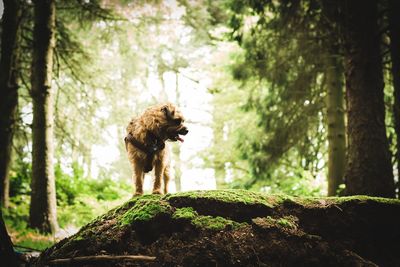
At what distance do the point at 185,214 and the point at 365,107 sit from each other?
4.05 meters

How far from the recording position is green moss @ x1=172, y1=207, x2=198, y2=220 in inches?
108

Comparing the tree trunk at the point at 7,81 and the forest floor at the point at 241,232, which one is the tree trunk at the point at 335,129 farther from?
the tree trunk at the point at 7,81

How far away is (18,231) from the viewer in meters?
8.09

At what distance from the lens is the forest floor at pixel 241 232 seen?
255 cm

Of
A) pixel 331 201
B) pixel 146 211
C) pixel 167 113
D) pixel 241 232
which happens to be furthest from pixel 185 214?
pixel 331 201

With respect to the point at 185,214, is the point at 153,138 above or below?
above

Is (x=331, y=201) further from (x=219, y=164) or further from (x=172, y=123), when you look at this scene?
(x=219, y=164)

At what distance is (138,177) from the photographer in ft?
11.3

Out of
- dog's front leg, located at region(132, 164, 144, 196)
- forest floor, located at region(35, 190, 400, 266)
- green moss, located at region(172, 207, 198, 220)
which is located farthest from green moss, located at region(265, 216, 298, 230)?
dog's front leg, located at region(132, 164, 144, 196)

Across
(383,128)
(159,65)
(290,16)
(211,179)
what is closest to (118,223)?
(383,128)

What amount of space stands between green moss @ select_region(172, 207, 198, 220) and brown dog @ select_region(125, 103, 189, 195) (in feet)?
2.19

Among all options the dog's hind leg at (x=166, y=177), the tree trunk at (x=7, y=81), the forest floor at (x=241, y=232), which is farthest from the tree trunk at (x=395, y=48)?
the tree trunk at (x=7, y=81)

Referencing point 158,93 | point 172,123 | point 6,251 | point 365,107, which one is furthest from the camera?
point 158,93

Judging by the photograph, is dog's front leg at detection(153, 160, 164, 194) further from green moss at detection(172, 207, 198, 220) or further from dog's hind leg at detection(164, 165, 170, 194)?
green moss at detection(172, 207, 198, 220)
